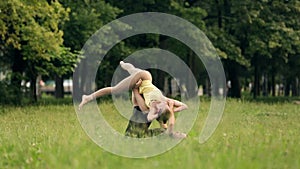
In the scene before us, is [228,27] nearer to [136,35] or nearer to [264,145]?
[136,35]

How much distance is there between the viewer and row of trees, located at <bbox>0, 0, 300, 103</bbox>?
24344 mm

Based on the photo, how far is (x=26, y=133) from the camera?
11805mm

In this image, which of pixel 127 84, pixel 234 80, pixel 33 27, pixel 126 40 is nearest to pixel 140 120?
pixel 127 84

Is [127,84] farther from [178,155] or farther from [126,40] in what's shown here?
[126,40]

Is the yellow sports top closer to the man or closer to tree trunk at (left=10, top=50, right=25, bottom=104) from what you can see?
the man

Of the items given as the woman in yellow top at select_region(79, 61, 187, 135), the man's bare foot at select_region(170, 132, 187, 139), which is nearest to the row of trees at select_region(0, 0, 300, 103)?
the woman in yellow top at select_region(79, 61, 187, 135)

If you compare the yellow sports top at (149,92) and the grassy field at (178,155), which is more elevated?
the yellow sports top at (149,92)

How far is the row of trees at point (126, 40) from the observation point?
2434cm

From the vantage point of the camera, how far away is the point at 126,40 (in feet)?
108

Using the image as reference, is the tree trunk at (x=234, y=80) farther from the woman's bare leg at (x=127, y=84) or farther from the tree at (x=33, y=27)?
the woman's bare leg at (x=127, y=84)

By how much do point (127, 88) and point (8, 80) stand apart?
19.7 m

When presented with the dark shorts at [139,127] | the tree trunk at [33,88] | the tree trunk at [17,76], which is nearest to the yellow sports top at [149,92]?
the dark shorts at [139,127]

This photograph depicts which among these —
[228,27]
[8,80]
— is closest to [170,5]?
[228,27]

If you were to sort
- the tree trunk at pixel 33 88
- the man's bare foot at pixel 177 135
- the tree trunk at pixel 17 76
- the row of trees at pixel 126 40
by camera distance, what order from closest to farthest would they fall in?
the man's bare foot at pixel 177 135
the row of trees at pixel 126 40
the tree trunk at pixel 17 76
the tree trunk at pixel 33 88
